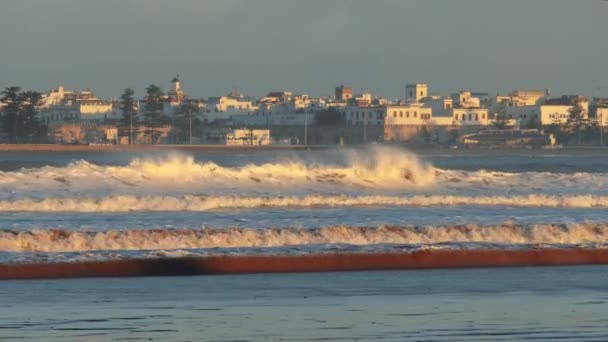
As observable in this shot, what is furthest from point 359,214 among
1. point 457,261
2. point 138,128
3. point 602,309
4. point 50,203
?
point 138,128

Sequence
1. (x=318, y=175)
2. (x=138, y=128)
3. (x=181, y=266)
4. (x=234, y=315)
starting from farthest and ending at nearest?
1. (x=138, y=128)
2. (x=318, y=175)
3. (x=181, y=266)
4. (x=234, y=315)

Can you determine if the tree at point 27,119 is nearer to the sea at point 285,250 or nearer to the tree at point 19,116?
the tree at point 19,116

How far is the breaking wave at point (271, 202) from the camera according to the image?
118ft

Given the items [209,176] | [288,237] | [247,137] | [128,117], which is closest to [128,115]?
[128,117]

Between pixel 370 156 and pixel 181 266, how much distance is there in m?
29.5

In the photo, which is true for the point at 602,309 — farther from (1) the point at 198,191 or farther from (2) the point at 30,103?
(2) the point at 30,103

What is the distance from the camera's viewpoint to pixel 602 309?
57.8 feet

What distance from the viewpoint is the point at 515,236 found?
25953 mm

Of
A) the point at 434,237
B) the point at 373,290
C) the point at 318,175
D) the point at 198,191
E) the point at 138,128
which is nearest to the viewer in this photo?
the point at 373,290

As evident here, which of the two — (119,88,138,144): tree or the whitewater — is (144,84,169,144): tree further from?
the whitewater

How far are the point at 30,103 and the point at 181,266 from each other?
15798 cm

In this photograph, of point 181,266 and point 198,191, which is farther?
point 198,191

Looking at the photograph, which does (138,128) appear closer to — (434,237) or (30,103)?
(30,103)

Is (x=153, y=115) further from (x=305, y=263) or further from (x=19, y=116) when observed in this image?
(x=305, y=263)
